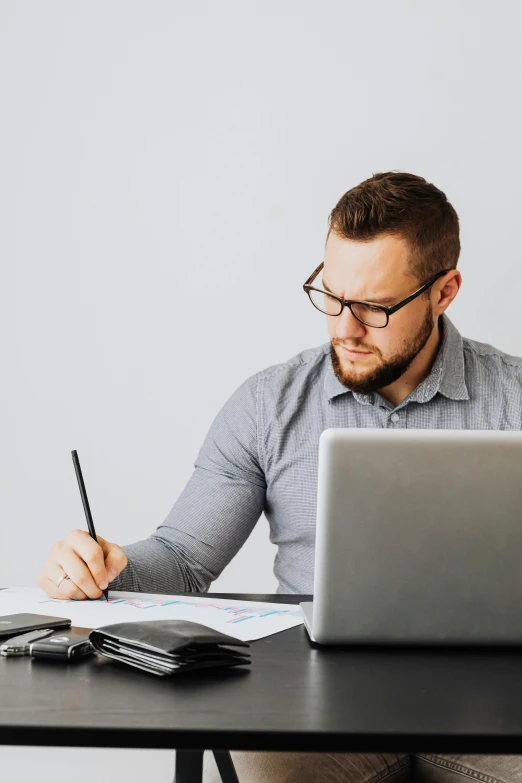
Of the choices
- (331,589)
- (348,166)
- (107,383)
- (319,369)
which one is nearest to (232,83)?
(348,166)

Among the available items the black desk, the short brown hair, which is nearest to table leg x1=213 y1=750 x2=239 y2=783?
the black desk

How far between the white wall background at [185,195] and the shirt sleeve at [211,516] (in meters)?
0.71

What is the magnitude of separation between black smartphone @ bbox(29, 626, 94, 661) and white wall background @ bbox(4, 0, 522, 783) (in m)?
1.53

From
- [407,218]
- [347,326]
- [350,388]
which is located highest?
[407,218]

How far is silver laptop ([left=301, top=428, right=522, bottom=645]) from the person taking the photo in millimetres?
848

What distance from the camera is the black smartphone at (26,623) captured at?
90cm

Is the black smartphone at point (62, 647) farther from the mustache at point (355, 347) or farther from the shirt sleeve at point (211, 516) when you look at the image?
the mustache at point (355, 347)

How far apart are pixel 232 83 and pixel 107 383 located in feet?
2.92

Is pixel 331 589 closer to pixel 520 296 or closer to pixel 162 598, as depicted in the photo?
pixel 162 598

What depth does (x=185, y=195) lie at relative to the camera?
7.86 feet

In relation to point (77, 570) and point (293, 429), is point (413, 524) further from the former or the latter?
point (293, 429)

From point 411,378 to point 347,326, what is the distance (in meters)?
0.23

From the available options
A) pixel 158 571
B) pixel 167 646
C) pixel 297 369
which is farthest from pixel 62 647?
pixel 297 369

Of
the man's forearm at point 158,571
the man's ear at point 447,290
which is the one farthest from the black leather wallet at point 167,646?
the man's ear at point 447,290
